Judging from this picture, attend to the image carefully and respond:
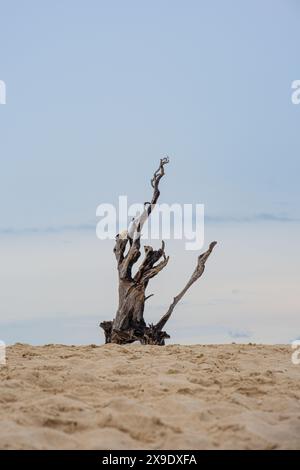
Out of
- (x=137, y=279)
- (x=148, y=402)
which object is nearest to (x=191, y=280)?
(x=137, y=279)

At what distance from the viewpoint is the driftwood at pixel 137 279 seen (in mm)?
14172

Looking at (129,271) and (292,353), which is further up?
(129,271)

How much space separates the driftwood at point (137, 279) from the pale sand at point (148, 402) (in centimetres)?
324

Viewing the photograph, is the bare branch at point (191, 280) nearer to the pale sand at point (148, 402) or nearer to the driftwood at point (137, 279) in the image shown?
the driftwood at point (137, 279)

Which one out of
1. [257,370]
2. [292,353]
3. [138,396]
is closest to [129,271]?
[292,353]

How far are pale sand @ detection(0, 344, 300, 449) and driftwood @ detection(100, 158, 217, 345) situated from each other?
127 inches

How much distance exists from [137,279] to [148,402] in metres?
7.15

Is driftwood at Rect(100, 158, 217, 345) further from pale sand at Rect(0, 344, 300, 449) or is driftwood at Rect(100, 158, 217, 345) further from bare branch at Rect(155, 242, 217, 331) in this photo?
pale sand at Rect(0, 344, 300, 449)

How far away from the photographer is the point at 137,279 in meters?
14.3

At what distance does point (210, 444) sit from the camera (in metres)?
5.75

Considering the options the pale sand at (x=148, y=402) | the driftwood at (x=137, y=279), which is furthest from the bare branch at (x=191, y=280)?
the pale sand at (x=148, y=402)

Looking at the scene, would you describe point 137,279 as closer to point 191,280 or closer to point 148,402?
point 191,280
